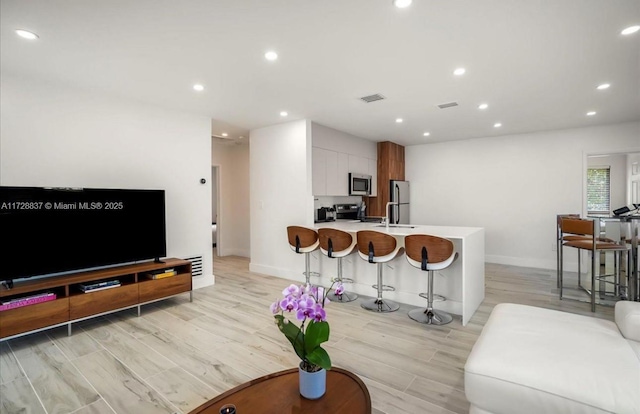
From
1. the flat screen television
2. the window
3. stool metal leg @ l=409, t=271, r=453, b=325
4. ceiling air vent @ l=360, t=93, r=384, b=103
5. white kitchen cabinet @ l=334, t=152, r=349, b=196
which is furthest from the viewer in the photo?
the window

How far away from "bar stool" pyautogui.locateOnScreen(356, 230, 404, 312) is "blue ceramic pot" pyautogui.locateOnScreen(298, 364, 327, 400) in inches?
86.1

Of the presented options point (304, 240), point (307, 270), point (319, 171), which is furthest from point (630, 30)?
point (307, 270)

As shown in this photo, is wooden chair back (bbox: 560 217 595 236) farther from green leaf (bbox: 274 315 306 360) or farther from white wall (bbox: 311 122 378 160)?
green leaf (bbox: 274 315 306 360)

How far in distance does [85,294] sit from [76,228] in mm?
696

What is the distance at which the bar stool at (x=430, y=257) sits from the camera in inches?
120

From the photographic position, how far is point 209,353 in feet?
8.63

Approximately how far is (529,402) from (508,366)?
0.15m

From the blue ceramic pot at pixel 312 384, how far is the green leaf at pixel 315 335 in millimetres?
106

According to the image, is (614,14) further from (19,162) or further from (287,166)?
(19,162)

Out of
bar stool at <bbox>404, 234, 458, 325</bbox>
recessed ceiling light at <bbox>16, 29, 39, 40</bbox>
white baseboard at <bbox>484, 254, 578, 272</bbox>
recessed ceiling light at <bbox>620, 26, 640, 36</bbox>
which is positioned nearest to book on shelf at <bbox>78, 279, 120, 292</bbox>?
recessed ceiling light at <bbox>16, 29, 39, 40</bbox>

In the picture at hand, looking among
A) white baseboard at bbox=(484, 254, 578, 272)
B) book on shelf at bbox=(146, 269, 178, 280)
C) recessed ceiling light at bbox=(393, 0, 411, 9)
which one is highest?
recessed ceiling light at bbox=(393, 0, 411, 9)

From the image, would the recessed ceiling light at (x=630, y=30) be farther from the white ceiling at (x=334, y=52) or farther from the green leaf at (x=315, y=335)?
the green leaf at (x=315, y=335)

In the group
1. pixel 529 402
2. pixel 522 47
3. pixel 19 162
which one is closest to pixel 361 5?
pixel 522 47

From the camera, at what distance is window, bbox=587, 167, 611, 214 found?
6605mm
